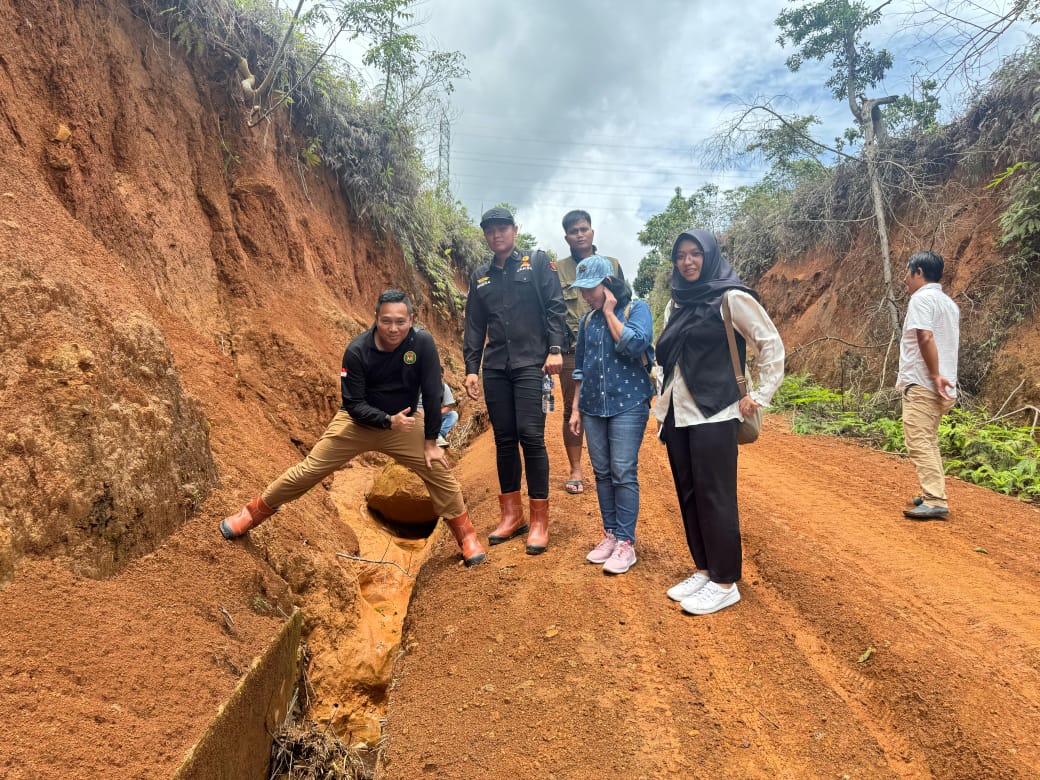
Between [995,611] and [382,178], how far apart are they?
9.34m

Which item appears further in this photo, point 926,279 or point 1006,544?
point 926,279

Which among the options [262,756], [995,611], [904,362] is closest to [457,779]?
[262,756]

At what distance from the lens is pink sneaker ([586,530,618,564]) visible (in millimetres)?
3798

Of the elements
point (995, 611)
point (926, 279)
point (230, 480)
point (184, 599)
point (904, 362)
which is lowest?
point (995, 611)

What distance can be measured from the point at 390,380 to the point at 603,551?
69.4 inches

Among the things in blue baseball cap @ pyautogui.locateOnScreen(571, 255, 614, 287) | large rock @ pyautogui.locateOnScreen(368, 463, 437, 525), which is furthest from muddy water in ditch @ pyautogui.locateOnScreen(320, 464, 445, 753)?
blue baseball cap @ pyautogui.locateOnScreen(571, 255, 614, 287)

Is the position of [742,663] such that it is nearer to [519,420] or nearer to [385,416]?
[519,420]

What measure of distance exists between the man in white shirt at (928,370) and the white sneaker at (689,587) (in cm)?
256

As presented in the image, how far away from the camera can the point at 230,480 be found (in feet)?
13.2

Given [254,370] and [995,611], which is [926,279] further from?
[254,370]

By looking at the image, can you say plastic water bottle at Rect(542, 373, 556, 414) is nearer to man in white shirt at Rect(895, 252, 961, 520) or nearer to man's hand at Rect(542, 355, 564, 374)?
man's hand at Rect(542, 355, 564, 374)

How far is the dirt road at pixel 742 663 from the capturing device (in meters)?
2.34

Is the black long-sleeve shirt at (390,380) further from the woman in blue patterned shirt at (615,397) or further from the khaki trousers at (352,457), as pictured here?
the woman in blue patterned shirt at (615,397)

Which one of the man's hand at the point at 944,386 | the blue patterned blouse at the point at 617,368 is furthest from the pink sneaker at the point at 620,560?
the man's hand at the point at 944,386
